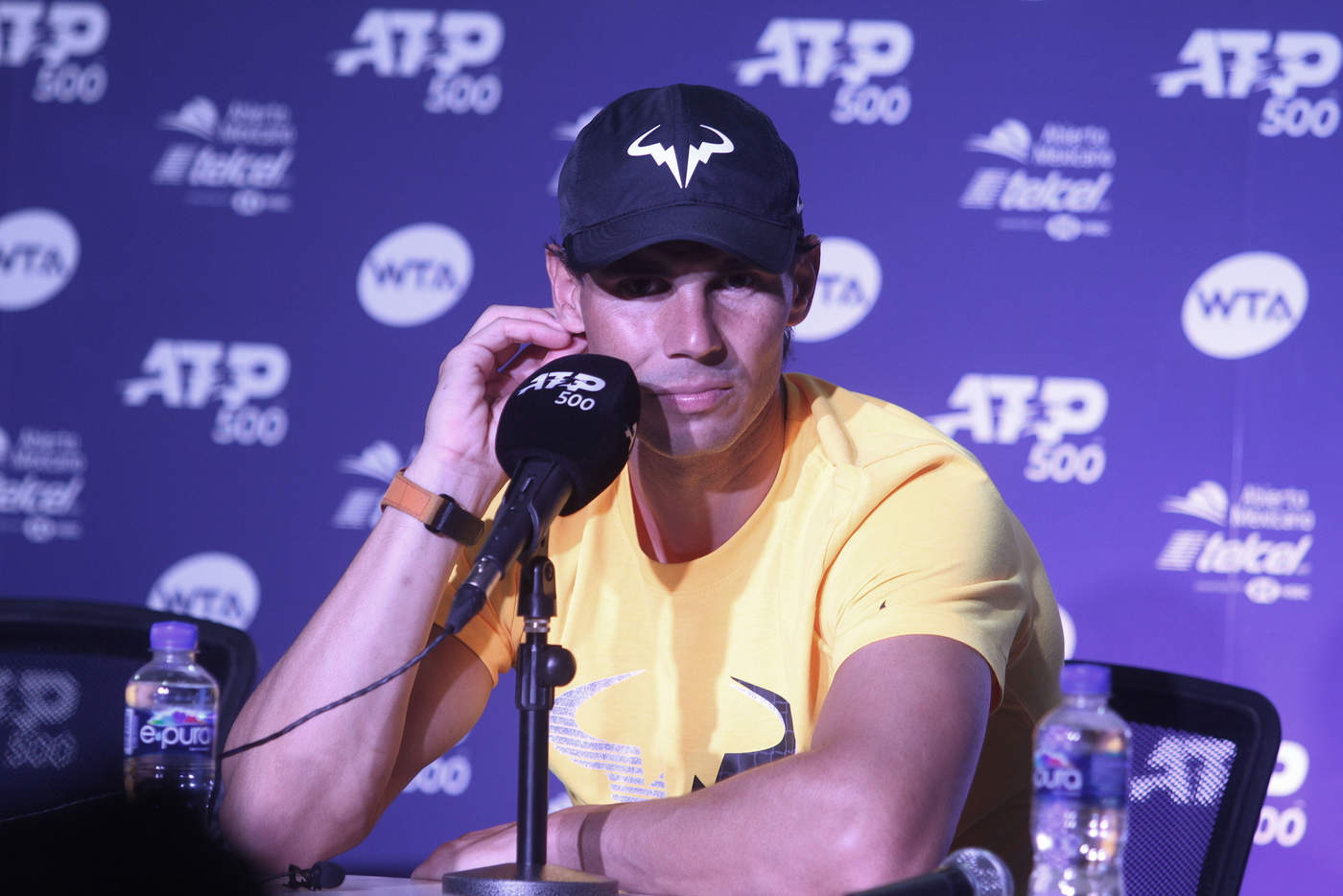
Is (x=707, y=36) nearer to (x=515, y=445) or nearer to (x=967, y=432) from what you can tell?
(x=967, y=432)

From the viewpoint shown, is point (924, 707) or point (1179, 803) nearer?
point (924, 707)

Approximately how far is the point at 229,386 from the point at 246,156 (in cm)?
60

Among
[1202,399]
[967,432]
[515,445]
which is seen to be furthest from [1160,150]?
[515,445]

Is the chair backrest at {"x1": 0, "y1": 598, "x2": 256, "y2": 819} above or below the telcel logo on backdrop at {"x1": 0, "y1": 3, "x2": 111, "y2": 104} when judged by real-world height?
below

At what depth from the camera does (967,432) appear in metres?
3.29

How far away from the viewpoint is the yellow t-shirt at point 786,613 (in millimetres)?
1543

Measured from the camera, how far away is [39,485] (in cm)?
347

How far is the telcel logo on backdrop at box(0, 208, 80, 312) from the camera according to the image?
3.53 m

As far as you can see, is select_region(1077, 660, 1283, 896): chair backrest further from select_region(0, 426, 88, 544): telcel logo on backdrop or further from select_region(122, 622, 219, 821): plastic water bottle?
select_region(0, 426, 88, 544): telcel logo on backdrop

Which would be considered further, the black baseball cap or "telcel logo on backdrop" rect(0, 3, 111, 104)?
"telcel logo on backdrop" rect(0, 3, 111, 104)

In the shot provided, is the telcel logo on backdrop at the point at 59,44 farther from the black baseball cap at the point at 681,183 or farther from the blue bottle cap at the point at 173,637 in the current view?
the blue bottle cap at the point at 173,637

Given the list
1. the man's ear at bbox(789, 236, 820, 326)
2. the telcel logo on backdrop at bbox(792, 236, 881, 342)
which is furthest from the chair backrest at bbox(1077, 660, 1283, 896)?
the telcel logo on backdrop at bbox(792, 236, 881, 342)

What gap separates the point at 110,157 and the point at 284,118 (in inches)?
19.0

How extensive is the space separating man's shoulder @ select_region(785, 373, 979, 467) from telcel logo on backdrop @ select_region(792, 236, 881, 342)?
4.82ft
